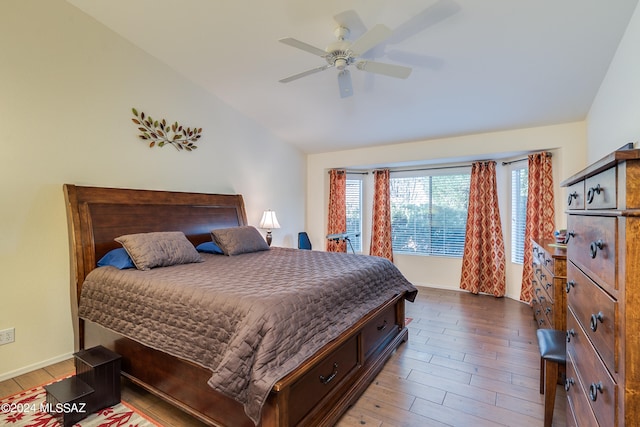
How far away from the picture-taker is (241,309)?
1.64 metres

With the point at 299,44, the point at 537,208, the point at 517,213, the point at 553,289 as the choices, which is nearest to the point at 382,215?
the point at 517,213

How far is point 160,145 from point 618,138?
4.28 meters

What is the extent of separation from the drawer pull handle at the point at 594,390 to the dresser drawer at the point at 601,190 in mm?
575

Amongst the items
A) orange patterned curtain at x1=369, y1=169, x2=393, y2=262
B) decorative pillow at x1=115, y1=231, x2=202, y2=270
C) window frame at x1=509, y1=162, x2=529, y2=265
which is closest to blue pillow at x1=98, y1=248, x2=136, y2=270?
decorative pillow at x1=115, y1=231, x2=202, y2=270

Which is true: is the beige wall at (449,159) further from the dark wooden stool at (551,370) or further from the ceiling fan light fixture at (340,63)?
the dark wooden stool at (551,370)

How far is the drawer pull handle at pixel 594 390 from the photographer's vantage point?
3.23 ft

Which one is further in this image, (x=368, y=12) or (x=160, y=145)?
(x=160, y=145)

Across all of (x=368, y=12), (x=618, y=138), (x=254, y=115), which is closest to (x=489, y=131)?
(x=618, y=138)

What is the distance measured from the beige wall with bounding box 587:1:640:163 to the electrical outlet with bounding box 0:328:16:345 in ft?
15.7

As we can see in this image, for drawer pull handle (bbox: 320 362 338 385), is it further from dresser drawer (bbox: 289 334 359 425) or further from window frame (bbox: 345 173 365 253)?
window frame (bbox: 345 173 365 253)

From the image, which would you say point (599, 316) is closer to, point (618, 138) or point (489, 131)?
point (618, 138)

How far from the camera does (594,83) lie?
2.93 m

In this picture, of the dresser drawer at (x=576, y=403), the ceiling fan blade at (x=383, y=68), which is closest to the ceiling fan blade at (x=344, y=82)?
the ceiling fan blade at (x=383, y=68)

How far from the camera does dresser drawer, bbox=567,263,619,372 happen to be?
892 mm
